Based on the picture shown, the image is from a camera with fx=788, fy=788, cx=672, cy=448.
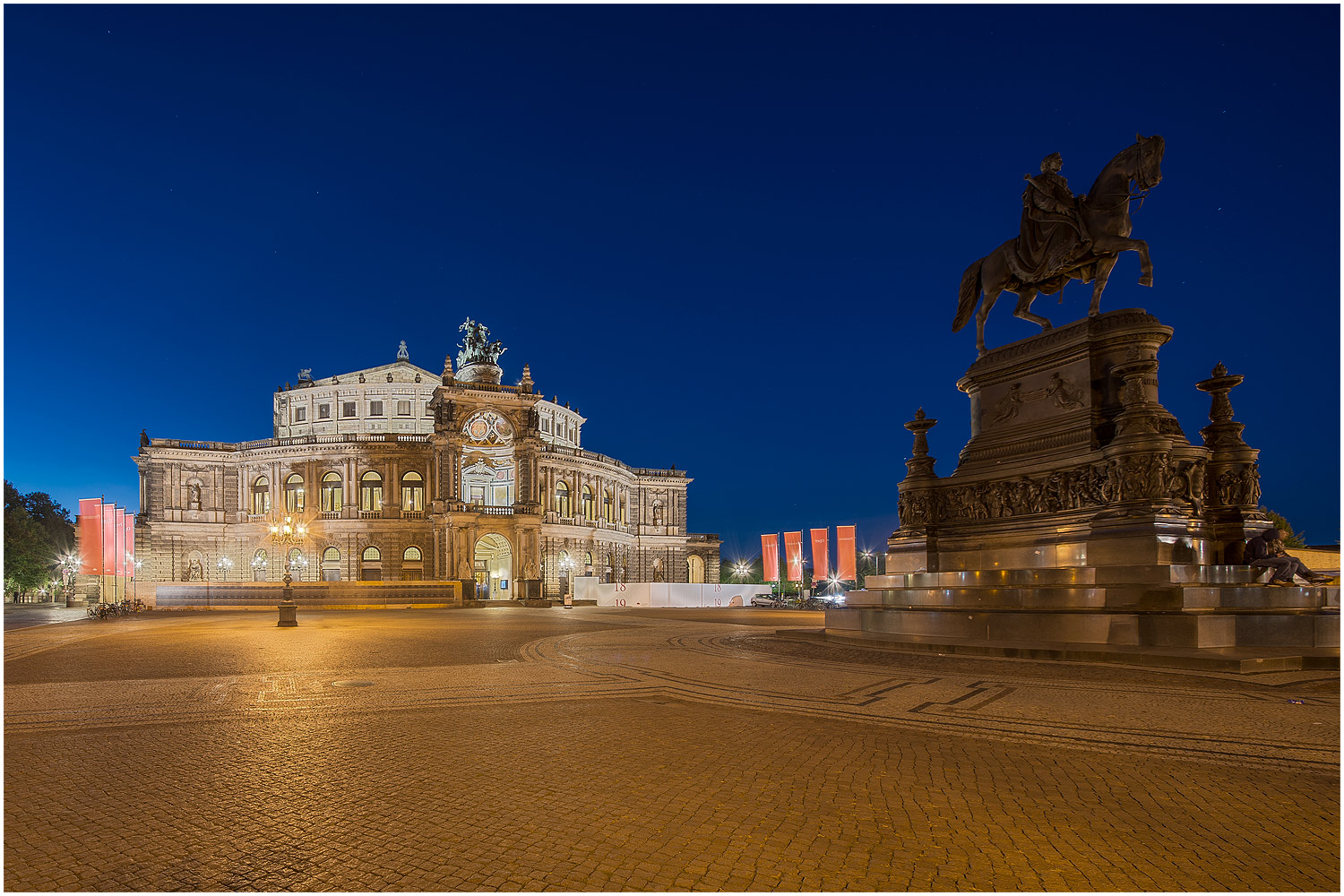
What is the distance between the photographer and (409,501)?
77.6 metres

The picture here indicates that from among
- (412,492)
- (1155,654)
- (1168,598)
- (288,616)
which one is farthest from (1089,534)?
Result: (412,492)

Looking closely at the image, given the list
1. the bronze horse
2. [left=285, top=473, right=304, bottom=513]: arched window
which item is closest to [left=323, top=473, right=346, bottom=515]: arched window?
[left=285, top=473, right=304, bottom=513]: arched window

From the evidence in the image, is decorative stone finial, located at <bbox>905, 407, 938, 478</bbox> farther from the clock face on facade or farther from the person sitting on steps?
the clock face on facade

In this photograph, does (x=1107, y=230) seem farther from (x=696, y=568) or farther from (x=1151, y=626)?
(x=696, y=568)

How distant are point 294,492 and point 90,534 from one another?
3477cm

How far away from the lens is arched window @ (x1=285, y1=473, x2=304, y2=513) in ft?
252

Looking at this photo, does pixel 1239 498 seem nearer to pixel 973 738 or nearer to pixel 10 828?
pixel 973 738

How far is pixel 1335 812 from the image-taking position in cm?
545

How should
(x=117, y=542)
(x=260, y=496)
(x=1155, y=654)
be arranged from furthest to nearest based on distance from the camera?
(x=260, y=496), (x=117, y=542), (x=1155, y=654)

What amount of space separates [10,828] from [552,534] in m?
73.9

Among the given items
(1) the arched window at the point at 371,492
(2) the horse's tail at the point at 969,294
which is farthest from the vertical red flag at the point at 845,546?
(1) the arched window at the point at 371,492

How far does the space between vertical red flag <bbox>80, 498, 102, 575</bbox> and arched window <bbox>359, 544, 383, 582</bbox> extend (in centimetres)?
3154

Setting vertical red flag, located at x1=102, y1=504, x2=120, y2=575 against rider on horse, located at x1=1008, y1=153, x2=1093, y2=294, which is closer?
rider on horse, located at x1=1008, y1=153, x2=1093, y2=294

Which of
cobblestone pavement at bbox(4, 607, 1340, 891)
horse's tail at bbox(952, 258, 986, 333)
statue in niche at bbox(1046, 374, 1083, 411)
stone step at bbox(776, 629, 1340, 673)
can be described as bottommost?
stone step at bbox(776, 629, 1340, 673)
